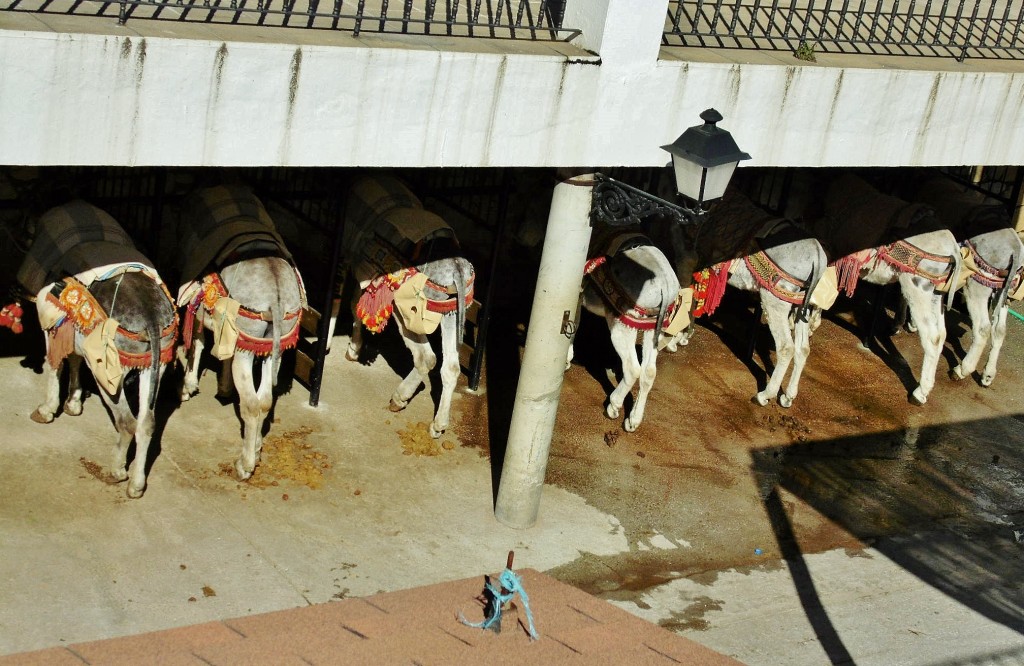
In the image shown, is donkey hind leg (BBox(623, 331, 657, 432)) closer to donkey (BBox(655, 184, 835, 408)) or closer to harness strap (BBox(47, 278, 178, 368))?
donkey (BBox(655, 184, 835, 408))

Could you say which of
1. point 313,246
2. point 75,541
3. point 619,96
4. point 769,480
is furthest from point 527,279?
point 75,541

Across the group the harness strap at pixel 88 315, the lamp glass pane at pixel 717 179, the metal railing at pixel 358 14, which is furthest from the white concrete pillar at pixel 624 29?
the harness strap at pixel 88 315

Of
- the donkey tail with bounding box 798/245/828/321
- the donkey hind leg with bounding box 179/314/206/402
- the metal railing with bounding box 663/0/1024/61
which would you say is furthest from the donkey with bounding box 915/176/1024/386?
the donkey hind leg with bounding box 179/314/206/402

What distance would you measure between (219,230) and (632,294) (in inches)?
126

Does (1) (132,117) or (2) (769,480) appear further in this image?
(2) (769,480)

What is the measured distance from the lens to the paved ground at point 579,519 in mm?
8398

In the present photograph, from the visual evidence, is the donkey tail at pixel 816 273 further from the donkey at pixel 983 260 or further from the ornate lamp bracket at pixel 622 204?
the ornate lamp bracket at pixel 622 204

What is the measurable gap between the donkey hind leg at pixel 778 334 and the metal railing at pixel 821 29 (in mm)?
2285

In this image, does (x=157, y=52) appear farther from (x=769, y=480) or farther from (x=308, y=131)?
(x=769, y=480)

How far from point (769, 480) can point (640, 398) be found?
121cm

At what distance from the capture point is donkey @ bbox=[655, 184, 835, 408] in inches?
454

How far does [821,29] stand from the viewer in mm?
9430

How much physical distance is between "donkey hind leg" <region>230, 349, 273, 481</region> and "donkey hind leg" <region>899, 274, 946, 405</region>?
5.98 metres

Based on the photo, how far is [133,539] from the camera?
8.58 m
